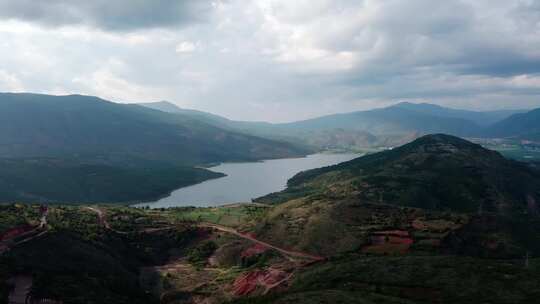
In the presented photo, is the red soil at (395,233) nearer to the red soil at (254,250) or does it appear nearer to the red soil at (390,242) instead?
the red soil at (390,242)

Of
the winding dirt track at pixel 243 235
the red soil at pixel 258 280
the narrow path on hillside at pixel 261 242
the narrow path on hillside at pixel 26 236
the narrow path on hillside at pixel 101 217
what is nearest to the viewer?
the red soil at pixel 258 280

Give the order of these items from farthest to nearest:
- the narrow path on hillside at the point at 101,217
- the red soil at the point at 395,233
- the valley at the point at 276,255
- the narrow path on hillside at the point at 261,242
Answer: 1. the narrow path on hillside at the point at 101,217
2. the red soil at the point at 395,233
3. the narrow path on hillside at the point at 261,242
4. the valley at the point at 276,255

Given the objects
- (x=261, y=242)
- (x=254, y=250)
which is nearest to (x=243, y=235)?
(x=261, y=242)

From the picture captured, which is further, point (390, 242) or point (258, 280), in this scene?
point (390, 242)

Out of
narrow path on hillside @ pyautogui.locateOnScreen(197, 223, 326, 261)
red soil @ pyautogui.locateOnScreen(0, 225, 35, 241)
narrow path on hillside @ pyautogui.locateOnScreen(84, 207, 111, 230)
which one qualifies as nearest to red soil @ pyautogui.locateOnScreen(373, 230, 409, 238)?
narrow path on hillside @ pyautogui.locateOnScreen(197, 223, 326, 261)

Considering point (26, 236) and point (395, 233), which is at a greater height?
point (26, 236)

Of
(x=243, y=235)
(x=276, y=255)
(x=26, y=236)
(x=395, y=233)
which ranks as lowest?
(x=276, y=255)

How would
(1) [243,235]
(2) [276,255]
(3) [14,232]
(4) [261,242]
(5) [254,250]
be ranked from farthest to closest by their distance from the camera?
(1) [243,235] → (4) [261,242] → (5) [254,250] → (2) [276,255] → (3) [14,232]

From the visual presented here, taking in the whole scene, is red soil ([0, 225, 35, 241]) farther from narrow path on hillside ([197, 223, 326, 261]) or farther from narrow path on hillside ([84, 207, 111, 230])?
narrow path on hillside ([197, 223, 326, 261])

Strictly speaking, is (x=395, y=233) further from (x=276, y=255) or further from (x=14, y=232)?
(x=14, y=232)

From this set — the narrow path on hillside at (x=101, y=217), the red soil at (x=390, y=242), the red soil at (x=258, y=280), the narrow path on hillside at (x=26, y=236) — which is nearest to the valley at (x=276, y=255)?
the narrow path on hillside at (x=26, y=236)

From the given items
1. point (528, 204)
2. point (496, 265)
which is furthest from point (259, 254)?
point (528, 204)

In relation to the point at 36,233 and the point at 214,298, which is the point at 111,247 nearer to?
the point at 36,233
